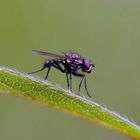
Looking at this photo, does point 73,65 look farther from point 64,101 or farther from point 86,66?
point 64,101

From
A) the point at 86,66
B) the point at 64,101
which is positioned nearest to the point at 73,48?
the point at 86,66

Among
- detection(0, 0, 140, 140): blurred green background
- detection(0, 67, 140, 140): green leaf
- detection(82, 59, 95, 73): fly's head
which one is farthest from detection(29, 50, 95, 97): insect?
detection(0, 0, 140, 140): blurred green background

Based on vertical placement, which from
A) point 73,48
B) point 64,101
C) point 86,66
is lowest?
point 73,48

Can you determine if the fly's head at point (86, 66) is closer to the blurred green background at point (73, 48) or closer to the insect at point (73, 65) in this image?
the insect at point (73, 65)

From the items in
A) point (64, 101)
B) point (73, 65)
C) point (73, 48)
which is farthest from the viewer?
point (73, 48)

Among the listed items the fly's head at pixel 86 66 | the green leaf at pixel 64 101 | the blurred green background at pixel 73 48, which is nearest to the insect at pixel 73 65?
the fly's head at pixel 86 66

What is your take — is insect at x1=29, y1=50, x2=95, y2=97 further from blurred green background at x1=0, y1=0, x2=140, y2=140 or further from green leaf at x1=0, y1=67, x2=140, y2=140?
blurred green background at x1=0, y1=0, x2=140, y2=140

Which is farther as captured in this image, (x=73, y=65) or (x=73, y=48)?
(x=73, y=48)
